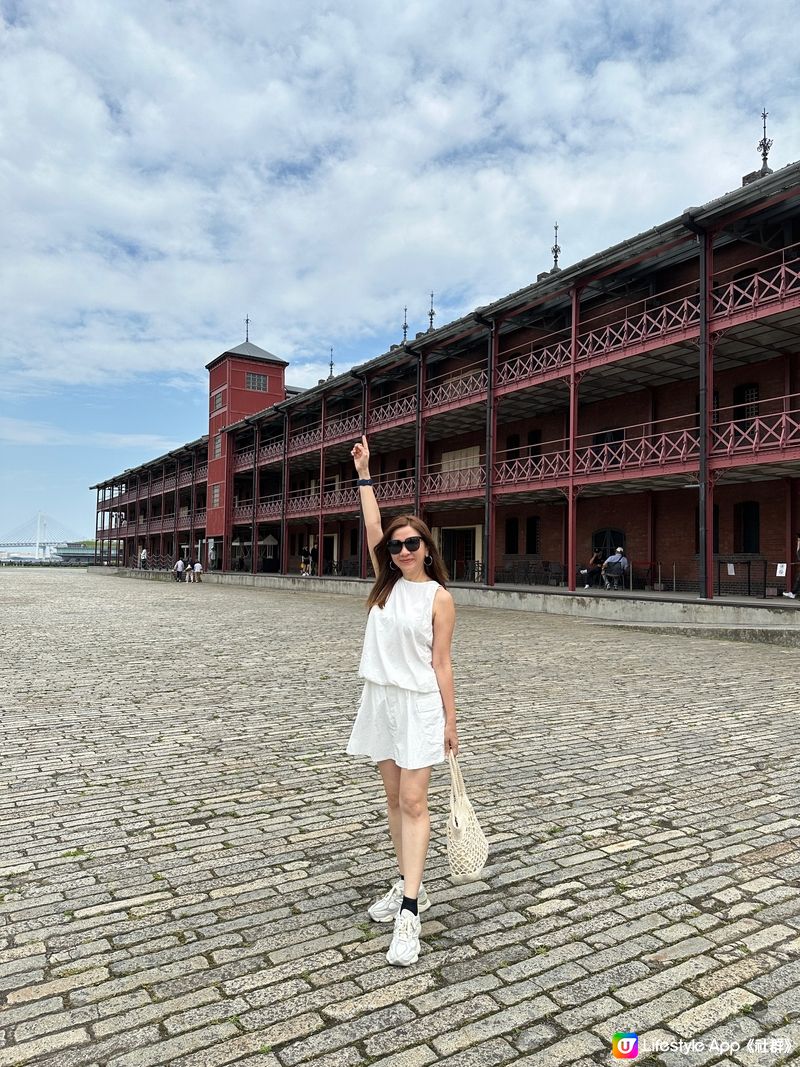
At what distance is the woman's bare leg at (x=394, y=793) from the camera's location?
9.20 feet

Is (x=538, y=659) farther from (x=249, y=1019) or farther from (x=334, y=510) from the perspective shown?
(x=334, y=510)

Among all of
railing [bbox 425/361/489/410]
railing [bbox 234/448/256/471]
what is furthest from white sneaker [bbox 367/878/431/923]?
railing [bbox 234/448/256/471]

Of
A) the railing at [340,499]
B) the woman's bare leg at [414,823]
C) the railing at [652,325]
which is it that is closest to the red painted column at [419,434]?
the railing at [340,499]

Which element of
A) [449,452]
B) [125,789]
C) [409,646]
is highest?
[449,452]

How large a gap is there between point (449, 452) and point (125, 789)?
27926mm

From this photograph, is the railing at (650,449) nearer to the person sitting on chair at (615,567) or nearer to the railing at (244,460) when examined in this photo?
the person sitting on chair at (615,567)

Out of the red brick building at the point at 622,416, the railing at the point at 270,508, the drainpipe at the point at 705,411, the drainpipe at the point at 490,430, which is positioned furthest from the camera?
the railing at the point at 270,508

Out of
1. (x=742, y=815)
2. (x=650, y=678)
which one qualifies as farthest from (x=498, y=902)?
(x=650, y=678)

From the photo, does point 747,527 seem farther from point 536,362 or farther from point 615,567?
point 536,362

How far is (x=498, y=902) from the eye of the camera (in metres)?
3.08

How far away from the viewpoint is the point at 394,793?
2832mm

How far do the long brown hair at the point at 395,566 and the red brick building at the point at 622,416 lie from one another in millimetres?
14715

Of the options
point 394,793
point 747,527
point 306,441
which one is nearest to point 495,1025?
point 394,793

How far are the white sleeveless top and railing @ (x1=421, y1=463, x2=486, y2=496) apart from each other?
20.9 m
